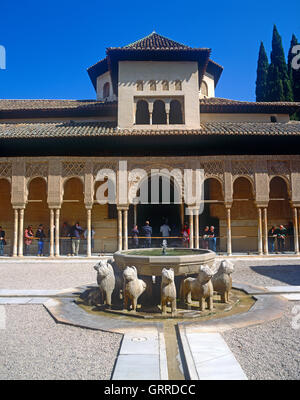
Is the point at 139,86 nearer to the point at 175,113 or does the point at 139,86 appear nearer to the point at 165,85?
the point at 165,85

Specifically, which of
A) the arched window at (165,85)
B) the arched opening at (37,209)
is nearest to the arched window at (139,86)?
the arched window at (165,85)

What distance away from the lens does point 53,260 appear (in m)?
15.0

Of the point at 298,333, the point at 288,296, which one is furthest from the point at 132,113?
the point at 298,333

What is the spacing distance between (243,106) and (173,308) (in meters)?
16.5

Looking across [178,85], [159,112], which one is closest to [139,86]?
[159,112]

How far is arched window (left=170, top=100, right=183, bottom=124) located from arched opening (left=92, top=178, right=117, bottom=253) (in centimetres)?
579

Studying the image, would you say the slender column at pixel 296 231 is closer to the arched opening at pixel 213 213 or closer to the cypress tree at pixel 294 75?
the arched opening at pixel 213 213

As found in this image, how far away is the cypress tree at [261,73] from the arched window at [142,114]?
20263 mm

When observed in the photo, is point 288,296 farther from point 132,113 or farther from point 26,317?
point 132,113

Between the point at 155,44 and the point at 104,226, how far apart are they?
11434 millimetres

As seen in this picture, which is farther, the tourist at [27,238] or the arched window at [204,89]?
the arched window at [204,89]

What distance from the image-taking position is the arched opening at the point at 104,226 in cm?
1791

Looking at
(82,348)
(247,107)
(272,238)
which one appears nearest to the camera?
(82,348)

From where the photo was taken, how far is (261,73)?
34.3m
